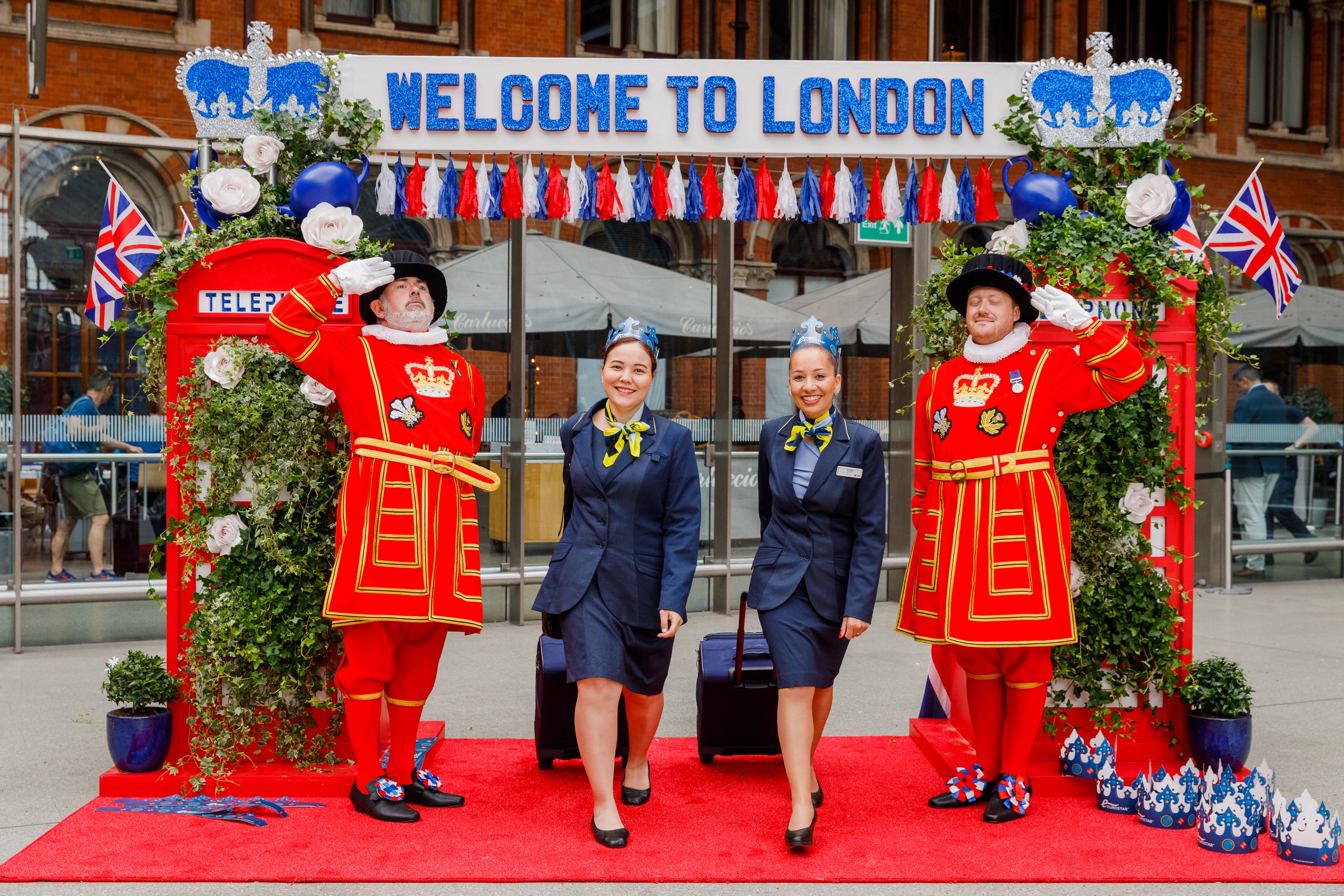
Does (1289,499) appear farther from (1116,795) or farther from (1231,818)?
(1231,818)

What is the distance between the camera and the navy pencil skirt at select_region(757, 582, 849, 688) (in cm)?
420

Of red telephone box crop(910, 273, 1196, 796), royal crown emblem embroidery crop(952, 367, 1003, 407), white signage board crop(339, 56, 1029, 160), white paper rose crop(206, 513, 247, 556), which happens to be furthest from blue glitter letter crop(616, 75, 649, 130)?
white paper rose crop(206, 513, 247, 556)

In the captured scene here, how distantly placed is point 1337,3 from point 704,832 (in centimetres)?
1795

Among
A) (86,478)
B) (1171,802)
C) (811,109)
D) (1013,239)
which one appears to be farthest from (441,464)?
(86,478)

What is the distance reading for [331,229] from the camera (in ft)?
15.1

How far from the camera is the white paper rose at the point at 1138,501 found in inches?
189

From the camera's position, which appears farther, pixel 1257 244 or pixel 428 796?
pixel 1257 244

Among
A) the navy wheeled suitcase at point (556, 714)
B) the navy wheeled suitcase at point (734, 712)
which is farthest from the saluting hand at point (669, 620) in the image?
the navy wheeled suitcase at point (734, 712)

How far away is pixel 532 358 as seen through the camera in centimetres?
905

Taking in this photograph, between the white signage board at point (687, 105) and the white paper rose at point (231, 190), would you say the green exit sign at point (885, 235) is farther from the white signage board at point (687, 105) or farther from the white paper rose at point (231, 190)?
the white paper rose at point (231, 190)

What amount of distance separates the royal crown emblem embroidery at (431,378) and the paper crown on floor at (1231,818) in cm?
301

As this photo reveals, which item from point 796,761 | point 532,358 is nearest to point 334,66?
point 796,761

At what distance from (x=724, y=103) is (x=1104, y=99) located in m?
1.56

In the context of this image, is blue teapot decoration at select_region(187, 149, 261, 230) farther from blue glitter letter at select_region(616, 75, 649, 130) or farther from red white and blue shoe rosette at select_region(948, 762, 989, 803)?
red white and blue shoe rosette at select_region(948, 762, 989, 803)
